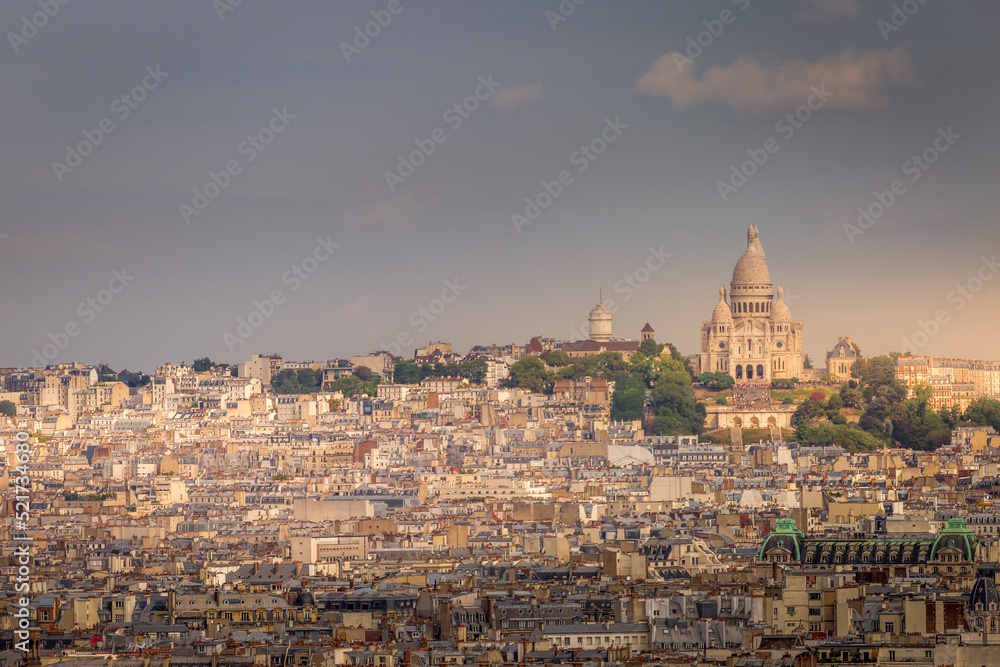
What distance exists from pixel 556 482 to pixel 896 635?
210 feet

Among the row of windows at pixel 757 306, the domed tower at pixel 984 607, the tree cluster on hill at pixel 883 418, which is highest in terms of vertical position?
the row of windows at pixel 757 306

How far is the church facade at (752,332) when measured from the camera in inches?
5797

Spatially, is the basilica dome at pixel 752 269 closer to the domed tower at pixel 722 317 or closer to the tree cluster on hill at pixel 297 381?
the domed tower at pixel 722 317

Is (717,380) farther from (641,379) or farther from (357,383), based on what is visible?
(357,383)

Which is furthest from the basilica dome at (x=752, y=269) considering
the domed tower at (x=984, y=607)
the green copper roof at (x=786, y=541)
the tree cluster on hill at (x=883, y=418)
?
the domed tower at (x=984, y=607)

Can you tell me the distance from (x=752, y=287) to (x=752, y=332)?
2.69m

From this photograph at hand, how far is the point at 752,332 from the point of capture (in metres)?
148

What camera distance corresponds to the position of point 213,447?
118m

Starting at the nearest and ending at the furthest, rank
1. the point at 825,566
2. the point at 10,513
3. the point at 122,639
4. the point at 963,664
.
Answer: the point at 963,664 → the point at 122,639 → the point at 825,566 → the point at 10,513

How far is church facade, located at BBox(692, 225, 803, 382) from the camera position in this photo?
483 feet

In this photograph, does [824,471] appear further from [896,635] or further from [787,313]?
[896,635]

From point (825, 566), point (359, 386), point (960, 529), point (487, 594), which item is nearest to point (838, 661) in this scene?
point (487, 594)

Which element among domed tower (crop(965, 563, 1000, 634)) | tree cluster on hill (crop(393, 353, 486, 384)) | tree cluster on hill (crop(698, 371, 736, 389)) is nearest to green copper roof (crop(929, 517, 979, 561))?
domed tower (crop(965, 563, 1000, 634))

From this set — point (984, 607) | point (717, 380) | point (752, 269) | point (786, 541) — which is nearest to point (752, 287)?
point (752, 269)
